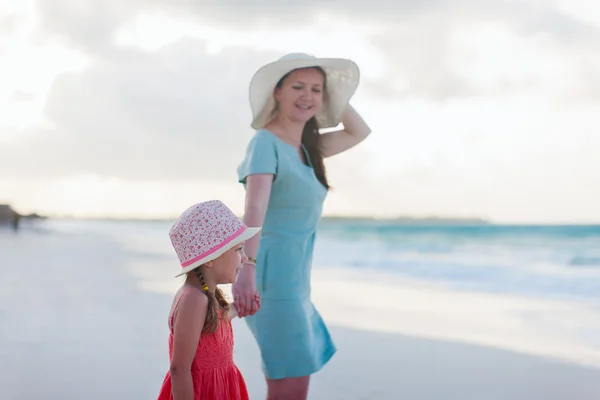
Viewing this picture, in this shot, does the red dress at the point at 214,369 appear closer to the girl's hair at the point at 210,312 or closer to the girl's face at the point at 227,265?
the girl's hair at the point at 210,312

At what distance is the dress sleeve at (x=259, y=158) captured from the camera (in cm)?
296

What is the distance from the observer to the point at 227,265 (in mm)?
2455

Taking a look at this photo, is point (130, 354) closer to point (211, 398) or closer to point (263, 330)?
point (263, 330)

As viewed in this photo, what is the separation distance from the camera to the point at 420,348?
644cm

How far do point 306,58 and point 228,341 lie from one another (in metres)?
1.21

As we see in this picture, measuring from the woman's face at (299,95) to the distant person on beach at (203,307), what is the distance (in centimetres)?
78

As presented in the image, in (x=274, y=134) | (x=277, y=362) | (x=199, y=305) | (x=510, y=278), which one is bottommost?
(x=510, y=278)

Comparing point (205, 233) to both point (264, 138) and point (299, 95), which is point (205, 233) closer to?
point (264, 138)

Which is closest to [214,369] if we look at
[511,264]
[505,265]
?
[505,265]

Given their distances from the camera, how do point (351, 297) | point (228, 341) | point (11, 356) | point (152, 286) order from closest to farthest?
point (228, 341) → point (11, 356) → point (351, 297) → point (152, 286)

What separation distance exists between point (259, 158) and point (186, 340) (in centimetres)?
89

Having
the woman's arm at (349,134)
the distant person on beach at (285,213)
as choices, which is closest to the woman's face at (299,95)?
the distant person on beach at (285,213)

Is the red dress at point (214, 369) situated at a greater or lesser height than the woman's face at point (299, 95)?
lesser

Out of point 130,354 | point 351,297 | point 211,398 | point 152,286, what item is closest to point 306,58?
point 211,398
